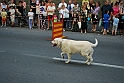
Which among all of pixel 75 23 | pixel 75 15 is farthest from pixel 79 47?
pixel 75 15

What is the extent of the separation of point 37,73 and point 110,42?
667 cm

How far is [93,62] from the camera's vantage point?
9.60 metres

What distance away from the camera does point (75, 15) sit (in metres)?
17.2

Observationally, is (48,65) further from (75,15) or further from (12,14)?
(12,14)

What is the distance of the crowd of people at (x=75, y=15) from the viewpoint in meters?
16.5

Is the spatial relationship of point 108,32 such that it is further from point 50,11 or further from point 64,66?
point 64,66

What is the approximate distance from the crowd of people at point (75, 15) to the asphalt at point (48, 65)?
331 cm

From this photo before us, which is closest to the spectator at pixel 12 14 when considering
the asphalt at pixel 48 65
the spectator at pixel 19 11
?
the spectator at pixel 19 11

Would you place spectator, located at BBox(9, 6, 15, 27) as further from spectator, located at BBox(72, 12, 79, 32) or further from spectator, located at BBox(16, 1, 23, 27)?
spectator, located at BBox(72, 12, 79, 32)

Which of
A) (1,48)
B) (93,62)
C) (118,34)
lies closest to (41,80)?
(93,62)

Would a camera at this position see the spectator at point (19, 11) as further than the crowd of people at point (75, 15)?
Yes

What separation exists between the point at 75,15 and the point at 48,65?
8588mm

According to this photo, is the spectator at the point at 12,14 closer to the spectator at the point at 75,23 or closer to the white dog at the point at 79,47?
the spectator at the point at 75,23

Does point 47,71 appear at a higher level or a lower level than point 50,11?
lower
